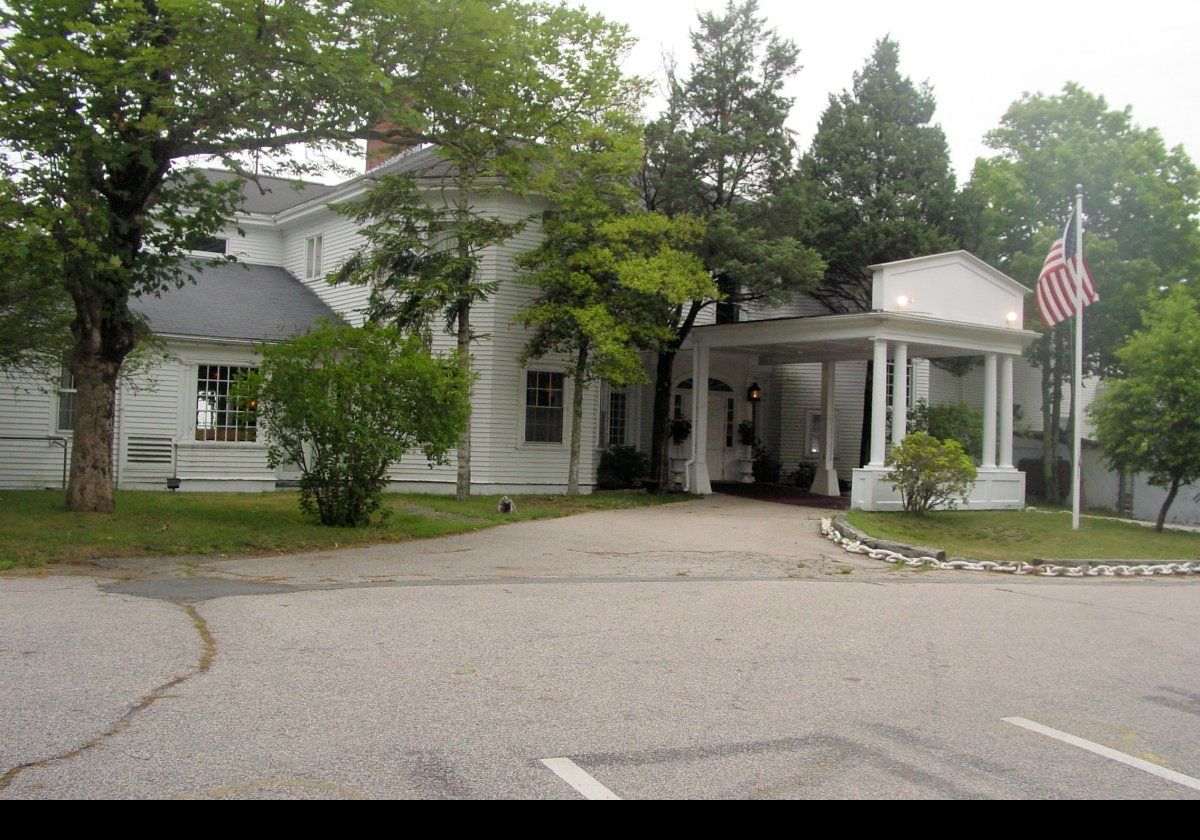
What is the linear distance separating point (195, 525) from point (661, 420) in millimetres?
12168

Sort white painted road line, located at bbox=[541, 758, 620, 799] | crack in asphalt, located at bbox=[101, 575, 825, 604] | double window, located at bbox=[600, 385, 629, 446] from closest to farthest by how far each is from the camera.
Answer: white painted road line, located at bbox=[541, 758, 620, 799]
crack in asphalt, located at bbox=[101, 575, 825, 604]
double window, located at bbox=[600, 385, 629, 446]

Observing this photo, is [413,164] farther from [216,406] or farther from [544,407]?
[216,406]

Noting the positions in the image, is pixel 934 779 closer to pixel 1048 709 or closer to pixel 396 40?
pixel 1048 709

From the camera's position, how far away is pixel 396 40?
44.2 ft

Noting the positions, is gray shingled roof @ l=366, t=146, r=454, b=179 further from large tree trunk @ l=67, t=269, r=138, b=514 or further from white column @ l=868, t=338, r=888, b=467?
white column @ l=868, t=338, r=888, b=467

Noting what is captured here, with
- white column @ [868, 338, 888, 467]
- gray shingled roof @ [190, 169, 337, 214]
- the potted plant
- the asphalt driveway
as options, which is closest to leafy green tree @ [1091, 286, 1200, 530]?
white column @ [868, 338, 888, 467]

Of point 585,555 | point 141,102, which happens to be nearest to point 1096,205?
point 585,555

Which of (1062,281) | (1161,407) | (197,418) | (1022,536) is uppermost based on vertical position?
(1062,281)

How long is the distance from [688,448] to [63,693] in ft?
69.8

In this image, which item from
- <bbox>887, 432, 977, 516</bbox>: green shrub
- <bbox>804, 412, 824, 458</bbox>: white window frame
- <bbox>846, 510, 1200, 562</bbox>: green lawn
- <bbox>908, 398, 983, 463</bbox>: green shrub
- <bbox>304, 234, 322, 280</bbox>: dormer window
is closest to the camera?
<bbox>846, 510, 1200, 562</bbox>: green lawn

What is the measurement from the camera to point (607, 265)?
20375 millimetres

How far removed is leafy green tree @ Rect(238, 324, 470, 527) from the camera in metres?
14.5

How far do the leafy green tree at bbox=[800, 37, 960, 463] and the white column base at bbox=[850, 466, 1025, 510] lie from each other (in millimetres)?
5306
